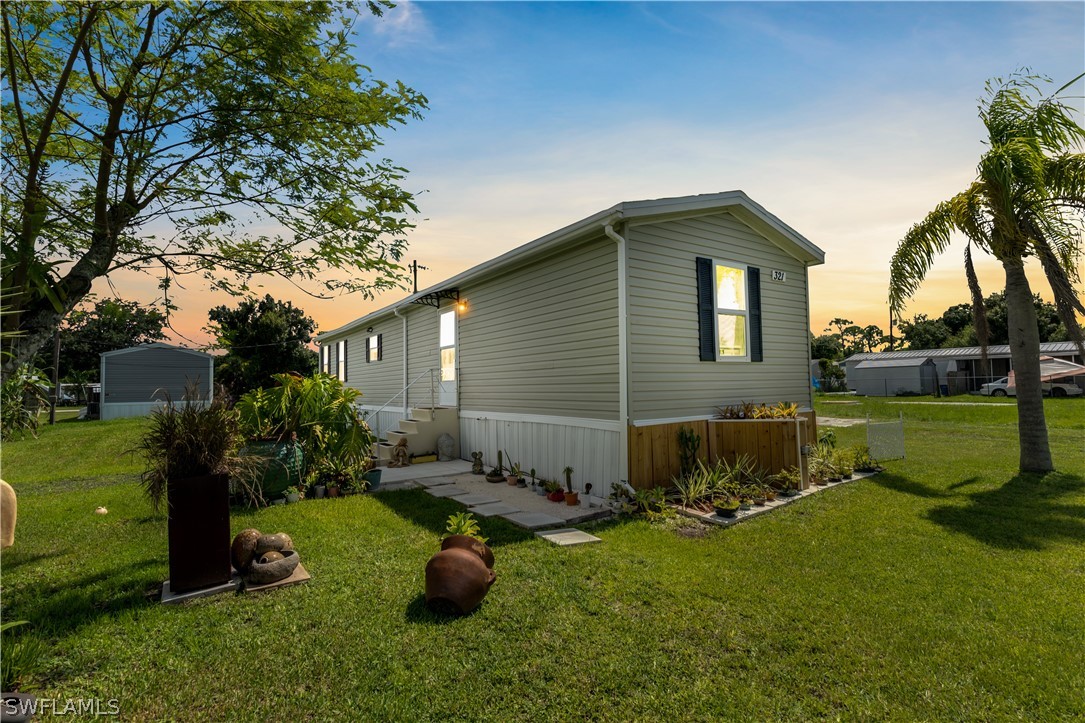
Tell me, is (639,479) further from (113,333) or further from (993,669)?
(113,333)

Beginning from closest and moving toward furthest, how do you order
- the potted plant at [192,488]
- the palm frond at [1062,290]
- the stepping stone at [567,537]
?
the potted plant at [192,488] → the stepping stone at [567,537] → the palm frond at [1062,290]

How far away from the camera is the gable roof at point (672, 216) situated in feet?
20.4

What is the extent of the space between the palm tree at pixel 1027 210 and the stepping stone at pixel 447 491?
27.0 ft

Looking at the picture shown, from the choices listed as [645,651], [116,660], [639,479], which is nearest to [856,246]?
[639,479]

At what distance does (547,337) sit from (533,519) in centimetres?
297

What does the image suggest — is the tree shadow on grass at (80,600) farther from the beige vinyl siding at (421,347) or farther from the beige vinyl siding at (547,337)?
the beige vinyl siding at (421,347)

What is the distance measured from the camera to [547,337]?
306 inches

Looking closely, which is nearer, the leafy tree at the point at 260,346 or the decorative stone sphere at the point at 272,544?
the decorative stone sphere at the point at 272,544

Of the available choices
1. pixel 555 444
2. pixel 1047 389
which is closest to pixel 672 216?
pixel 555 444

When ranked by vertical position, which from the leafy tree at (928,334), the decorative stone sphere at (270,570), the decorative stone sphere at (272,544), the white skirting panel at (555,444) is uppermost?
the leafy tree at (928,334)

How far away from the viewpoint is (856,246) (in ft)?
30.4

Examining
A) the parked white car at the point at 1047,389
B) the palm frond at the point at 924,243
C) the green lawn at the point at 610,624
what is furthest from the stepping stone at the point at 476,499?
the parked white car at the point at 1047,389

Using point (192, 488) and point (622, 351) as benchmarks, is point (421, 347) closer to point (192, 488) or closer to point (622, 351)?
point (622, 351)

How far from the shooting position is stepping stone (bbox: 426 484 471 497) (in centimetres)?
718
